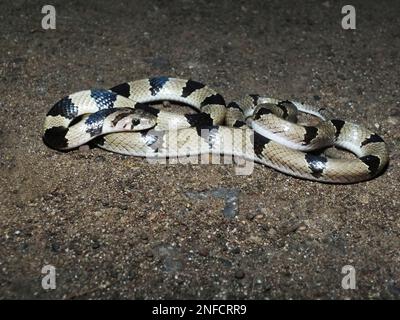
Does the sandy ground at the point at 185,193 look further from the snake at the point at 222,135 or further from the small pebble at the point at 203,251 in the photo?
the snake at the point at 222,135

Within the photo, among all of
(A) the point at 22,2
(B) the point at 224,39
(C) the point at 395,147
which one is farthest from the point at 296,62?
(A) the point at 22,2

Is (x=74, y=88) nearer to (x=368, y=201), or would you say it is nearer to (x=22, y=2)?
(x=22, y=2)

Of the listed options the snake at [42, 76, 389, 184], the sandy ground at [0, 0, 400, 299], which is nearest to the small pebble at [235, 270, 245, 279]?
the sandy ground at [0, 0, 400, 299]

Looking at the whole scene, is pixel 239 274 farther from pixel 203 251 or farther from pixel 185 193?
pixel 185 193

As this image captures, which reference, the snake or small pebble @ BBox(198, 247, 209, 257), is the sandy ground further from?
the snake

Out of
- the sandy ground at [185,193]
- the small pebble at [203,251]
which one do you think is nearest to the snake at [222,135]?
the sandy ground at [185,193]
